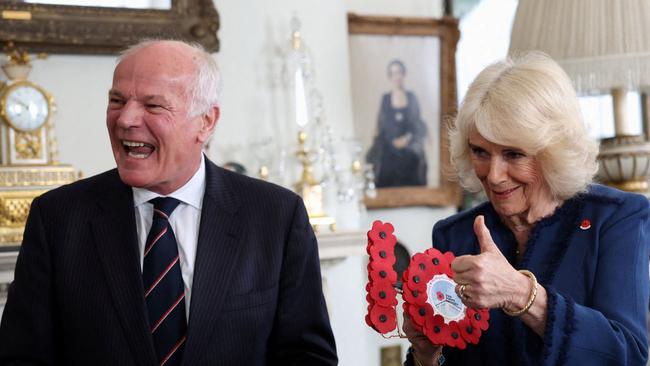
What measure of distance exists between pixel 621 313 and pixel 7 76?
9.14 ft

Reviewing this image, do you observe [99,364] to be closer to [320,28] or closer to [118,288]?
[118,288]

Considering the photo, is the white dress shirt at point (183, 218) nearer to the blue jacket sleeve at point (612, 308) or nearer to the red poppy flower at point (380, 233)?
the red poppy flower at point (380, 233)

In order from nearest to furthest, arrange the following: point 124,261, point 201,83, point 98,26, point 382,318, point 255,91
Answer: point 382,318
point 124,261
point 201,83
point 98,26
point 255,91

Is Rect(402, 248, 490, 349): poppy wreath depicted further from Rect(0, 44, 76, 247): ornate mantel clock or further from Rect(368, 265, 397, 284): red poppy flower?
Rect(0, 44, 76, 247): ornate mantel clock

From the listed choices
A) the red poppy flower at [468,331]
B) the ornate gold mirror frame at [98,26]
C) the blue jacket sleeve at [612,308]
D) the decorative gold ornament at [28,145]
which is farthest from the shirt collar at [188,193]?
the ornate gold mirror frame at [98,26]

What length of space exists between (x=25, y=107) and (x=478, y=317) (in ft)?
7.97

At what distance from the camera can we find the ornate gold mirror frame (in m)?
3.86

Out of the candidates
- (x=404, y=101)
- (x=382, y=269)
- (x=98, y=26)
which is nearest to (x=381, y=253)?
(x=382, y=269)

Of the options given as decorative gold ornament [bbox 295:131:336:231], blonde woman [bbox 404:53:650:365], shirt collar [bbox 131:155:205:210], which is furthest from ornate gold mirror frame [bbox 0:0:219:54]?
blonde woman [bbox 404:53:650:365]

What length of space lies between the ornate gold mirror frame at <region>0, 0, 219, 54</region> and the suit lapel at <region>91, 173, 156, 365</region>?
1910 millimetres

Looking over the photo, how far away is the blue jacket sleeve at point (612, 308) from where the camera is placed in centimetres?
194

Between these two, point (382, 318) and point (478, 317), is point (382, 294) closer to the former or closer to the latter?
point (382, 318)

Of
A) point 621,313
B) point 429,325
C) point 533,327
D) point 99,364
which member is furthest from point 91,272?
point 621,313

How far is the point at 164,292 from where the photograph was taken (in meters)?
2.08
